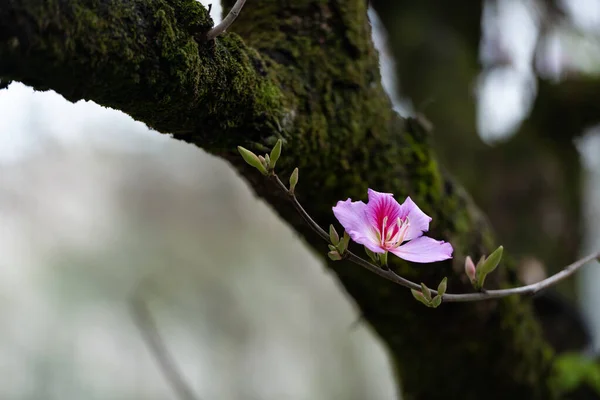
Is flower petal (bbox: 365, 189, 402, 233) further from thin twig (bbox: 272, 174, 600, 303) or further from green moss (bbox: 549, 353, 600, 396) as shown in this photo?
green moss (bbox: 549, 353, 600, 396)

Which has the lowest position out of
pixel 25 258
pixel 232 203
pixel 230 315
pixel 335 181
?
pixel 230 315

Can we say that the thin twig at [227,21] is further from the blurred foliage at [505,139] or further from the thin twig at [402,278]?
the blurred foliage at [505,139]

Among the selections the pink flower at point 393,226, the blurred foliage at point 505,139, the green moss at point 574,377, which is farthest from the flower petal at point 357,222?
the blurred foliage at point 505,139

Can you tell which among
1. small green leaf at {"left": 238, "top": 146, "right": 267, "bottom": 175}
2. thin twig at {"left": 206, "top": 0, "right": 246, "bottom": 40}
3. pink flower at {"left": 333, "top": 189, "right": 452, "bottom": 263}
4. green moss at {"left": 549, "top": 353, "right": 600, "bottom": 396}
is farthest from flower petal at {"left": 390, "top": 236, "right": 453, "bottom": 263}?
green moss at {"left": 549, "top": 353, "right": 600, "bottom": 396}

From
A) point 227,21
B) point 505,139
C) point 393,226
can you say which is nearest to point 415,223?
point 393,226

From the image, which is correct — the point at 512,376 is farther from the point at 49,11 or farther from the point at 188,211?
the point at 188,211

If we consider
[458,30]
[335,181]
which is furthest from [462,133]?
[335,181]

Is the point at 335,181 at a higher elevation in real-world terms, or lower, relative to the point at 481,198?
higher

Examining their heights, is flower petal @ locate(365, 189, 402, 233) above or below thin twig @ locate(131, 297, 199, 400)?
above
